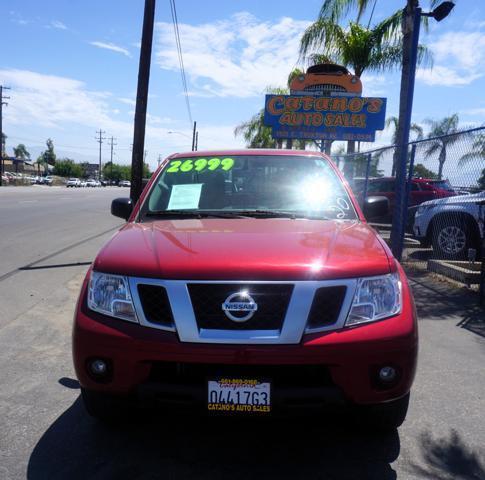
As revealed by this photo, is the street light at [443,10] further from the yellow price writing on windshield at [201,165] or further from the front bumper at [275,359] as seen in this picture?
the front bumper at [275,359]

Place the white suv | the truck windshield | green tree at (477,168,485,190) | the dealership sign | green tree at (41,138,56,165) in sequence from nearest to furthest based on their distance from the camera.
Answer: the truck windshield, green tree at (477,168,485,190), the white suv, the dealership sign, green tree at (41,138,56,165)

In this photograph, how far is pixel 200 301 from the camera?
2.50 meters

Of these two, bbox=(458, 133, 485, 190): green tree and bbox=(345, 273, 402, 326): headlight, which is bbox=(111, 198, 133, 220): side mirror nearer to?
bbox=(345, 273, 402, 326): headlight

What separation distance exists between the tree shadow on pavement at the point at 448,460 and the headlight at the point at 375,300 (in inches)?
33.1

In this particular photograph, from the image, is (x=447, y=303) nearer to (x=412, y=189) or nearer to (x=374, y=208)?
(x=374, y=208)

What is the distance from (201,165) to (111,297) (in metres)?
1.99

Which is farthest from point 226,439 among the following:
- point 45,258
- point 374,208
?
point 45,258

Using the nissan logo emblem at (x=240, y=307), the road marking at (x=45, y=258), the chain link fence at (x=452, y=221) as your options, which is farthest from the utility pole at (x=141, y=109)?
the nissan logo emblem at (x=240, y=307)

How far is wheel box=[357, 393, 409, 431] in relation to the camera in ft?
8.56

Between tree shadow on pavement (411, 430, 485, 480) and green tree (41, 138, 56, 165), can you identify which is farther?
green tree (41, 138, 56, 165)

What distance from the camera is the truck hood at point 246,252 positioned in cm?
251

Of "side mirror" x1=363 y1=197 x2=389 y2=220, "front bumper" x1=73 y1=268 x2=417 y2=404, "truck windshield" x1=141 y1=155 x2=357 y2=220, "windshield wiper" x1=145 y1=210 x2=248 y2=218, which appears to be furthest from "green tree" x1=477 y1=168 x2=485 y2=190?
"front bumper" x1=73 y1=268 x2=417 y2=404

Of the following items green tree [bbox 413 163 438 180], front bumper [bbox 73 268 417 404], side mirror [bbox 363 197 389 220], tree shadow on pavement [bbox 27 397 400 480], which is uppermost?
green tree [bbox 413 163 438 180]

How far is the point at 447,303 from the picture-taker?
248 inches
